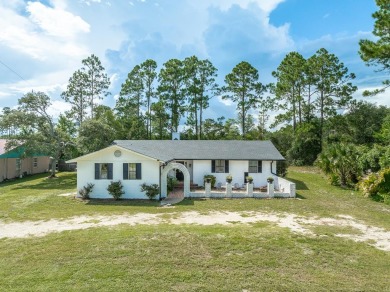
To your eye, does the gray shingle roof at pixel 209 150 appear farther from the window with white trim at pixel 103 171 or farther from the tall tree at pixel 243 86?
the tall tree at pixel 243 86

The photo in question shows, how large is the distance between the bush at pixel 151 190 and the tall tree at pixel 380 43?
16230 millimetres

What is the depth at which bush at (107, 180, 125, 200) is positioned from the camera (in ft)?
56.1

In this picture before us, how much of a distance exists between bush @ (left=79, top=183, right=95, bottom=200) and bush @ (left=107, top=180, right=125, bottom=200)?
1219 millimetres

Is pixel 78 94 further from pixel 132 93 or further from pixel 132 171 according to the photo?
pixel 132 171

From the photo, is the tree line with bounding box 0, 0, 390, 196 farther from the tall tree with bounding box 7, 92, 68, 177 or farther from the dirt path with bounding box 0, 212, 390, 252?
the dirt path with bounding box 0, 212, 390, 252

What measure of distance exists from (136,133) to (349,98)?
30.3 meters

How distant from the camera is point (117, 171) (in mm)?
17531

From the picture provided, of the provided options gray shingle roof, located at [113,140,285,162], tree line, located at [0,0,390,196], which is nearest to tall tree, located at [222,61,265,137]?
tree line, located at [0,0,390,196]

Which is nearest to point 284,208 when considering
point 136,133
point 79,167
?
point 79,167

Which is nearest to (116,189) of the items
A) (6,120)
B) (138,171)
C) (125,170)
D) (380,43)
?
(125,170)

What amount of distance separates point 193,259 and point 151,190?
31.2 ft

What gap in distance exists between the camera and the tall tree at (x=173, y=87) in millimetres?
39594

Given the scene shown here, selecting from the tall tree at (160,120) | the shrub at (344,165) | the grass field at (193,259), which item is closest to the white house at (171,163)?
the shrub at (344,165)

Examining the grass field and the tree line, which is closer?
the grass field
